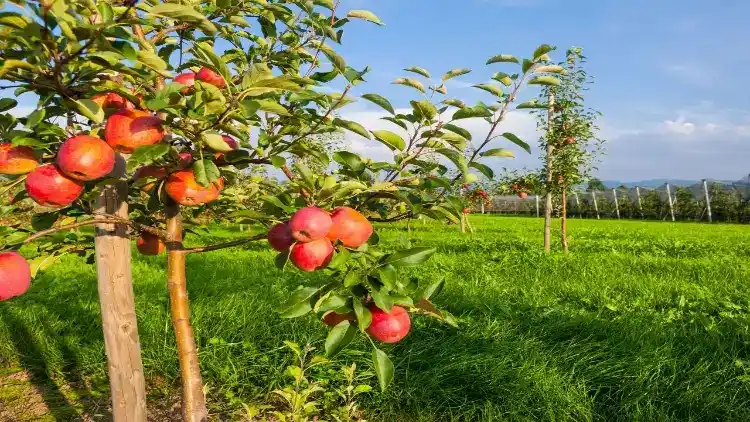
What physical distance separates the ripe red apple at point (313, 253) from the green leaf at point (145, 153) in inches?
13.6

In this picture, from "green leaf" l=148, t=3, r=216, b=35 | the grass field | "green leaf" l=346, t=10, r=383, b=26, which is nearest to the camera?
"green leaf" l=148, t=3, r=216, b=35

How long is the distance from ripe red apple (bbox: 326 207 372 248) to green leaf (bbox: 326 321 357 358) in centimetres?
19

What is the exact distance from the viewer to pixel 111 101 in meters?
1.35

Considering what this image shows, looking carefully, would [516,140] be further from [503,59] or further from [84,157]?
[84,157]

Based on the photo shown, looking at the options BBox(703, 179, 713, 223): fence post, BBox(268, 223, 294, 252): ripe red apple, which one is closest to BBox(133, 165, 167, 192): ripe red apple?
BBox(268, 223, 294, 252): ripe red apple

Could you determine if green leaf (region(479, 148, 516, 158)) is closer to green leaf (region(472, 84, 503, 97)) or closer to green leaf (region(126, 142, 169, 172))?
green leaf (region(472, 84, 503, 97))

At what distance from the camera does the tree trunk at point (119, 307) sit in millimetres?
1650

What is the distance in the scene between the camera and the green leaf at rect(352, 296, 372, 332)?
114 centimetres

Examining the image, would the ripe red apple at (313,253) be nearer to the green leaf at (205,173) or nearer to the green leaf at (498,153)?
the green leaf at (205,173)

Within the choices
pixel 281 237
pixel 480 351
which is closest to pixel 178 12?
pixel 281 237

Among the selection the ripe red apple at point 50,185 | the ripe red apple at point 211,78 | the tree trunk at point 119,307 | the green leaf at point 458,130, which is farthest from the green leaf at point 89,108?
the green leaf at point 458,130

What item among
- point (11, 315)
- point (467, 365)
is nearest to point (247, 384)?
point (467, 365)

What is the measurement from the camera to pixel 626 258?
27.1 ft

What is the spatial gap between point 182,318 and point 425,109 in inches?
36.5
